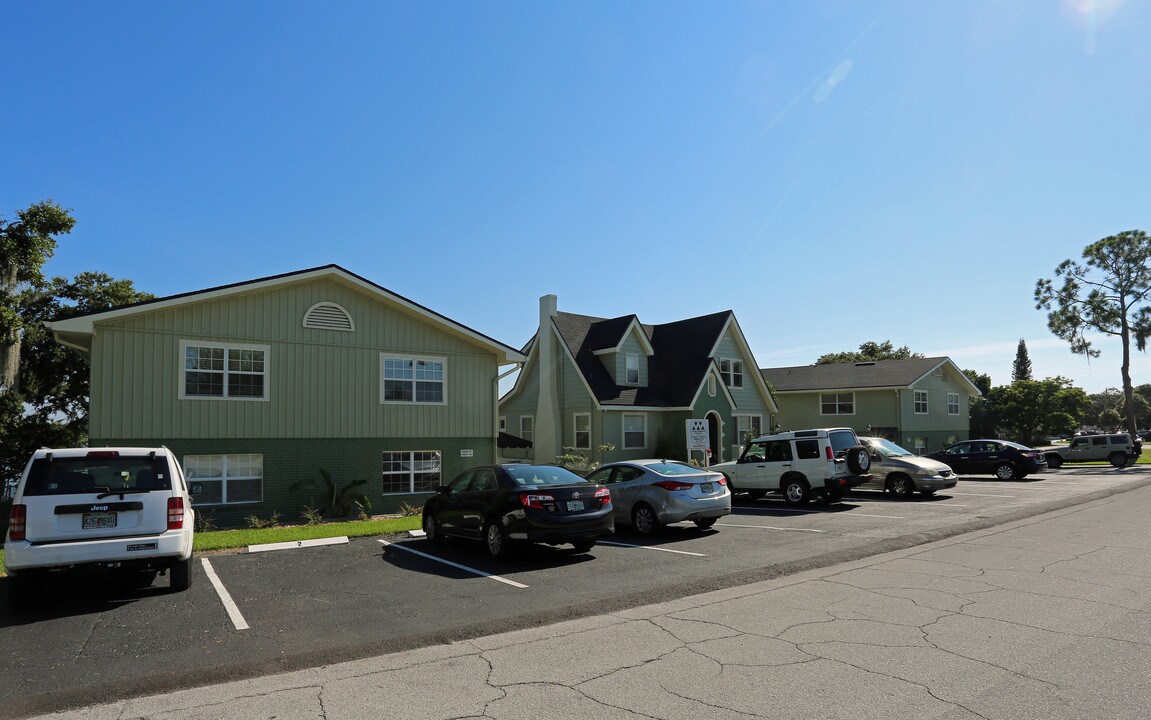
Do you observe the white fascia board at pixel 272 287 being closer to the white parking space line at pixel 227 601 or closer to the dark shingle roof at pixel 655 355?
the white parking space line at pixel 227 601

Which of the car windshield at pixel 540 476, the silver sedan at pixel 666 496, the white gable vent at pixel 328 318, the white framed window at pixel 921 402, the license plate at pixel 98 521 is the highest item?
the white gable vent at pixel 328 318

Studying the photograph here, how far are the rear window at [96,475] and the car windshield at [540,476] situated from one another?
15.9 feet

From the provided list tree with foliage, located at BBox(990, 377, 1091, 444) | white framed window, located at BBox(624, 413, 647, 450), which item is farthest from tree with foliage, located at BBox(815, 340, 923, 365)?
white framed window, located at BBox(624, 413, 647, 450)

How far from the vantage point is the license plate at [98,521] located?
8.19 metres

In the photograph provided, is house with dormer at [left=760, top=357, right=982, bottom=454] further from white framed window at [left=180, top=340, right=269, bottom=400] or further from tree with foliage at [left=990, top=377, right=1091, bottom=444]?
white framed window at [left=180, top=340, right=269, bottom=400]

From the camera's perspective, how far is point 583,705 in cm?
497

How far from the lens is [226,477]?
17.4 m

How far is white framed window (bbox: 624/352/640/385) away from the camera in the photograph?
103 feet

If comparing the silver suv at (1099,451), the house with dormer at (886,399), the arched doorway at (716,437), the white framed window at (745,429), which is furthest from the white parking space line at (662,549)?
the silver suv at (1099,451)

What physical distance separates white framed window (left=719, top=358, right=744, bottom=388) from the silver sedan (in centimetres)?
1889

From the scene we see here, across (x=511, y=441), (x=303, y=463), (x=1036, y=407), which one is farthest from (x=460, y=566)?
(x=1036, y=407)

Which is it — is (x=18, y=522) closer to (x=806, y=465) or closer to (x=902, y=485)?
(x=806, y=465)

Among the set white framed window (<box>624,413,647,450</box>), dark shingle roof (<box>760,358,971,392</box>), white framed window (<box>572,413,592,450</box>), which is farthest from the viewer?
dark shingle roof (<box>760,358,971,392</box>)

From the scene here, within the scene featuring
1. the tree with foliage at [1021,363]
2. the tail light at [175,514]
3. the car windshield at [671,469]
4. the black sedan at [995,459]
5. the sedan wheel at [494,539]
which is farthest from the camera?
the tree with foliage at [1021,363]
